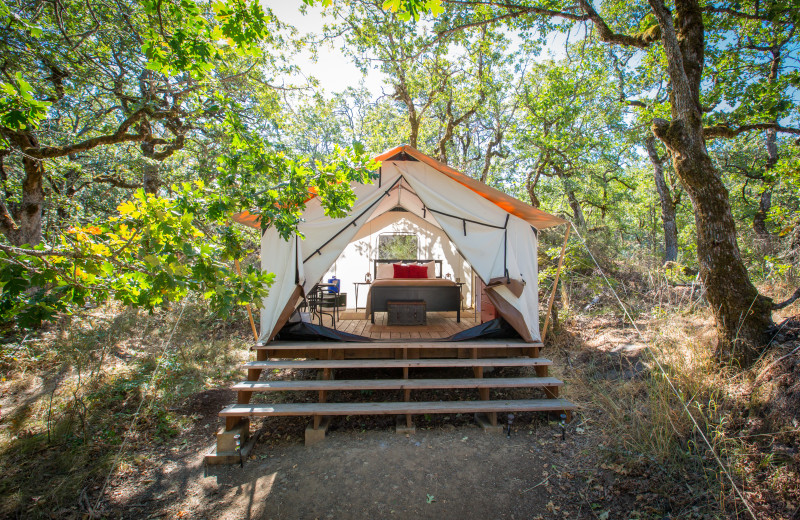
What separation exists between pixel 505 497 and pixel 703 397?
185cm

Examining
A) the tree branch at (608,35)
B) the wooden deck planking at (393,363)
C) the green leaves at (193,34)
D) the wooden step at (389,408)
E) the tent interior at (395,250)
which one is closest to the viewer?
the green leaves at (193,34)

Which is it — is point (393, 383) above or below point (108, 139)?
below

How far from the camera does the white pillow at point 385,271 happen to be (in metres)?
7.43

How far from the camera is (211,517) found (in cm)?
→ 240

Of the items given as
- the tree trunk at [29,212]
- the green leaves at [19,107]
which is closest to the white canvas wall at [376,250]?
the tree trunk at [29,212]

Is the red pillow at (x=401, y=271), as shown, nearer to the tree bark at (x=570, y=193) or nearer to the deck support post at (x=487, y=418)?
the deck support post at (x=487, y=418)

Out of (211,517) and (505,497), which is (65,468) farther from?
(505,497)

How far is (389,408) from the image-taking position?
3.41 m

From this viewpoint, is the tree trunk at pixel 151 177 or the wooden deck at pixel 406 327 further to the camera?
the tree trunk at pixel 151 177

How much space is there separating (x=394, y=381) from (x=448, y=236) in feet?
5.84

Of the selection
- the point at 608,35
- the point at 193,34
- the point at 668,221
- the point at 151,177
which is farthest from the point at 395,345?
the point at 668,221

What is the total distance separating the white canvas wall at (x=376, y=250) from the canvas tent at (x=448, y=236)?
10.8ft

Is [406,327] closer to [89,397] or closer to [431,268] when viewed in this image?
[431,268]

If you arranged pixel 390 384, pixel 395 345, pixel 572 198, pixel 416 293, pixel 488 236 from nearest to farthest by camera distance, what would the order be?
1. pixel 390 384
2. pixel 395 345
3. pixel 488 236
4. pixel 416 293
5. pixel 572 198
